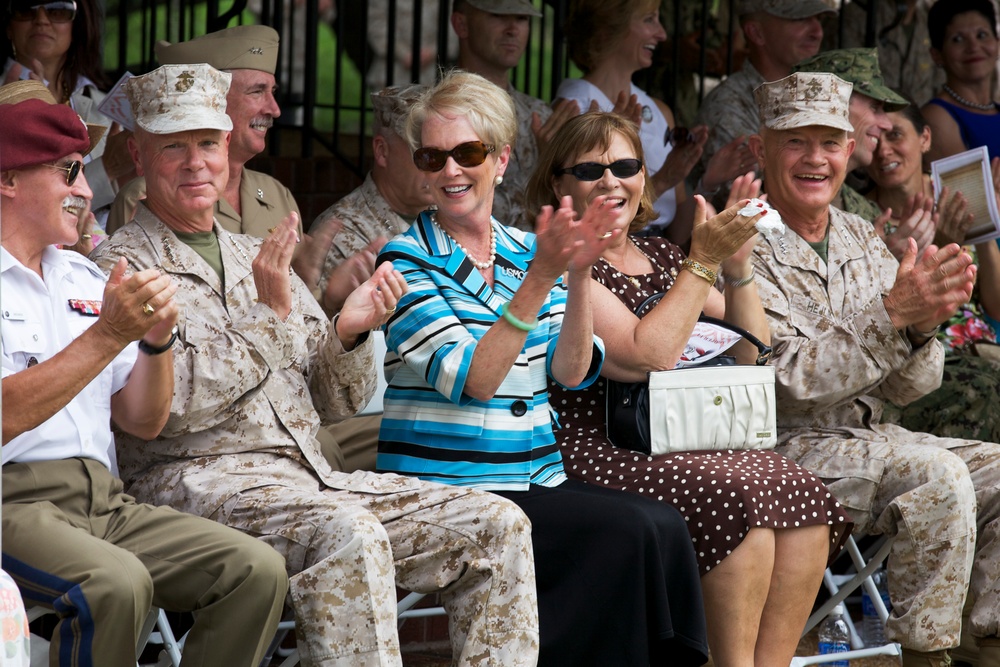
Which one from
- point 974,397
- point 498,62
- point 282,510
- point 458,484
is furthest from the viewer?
point 498,62

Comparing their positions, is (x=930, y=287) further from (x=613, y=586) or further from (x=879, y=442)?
(x=613, y=586)

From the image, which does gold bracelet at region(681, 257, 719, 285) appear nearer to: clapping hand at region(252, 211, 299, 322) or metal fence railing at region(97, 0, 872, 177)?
clapping hand at region(252, 211, 299, 322)

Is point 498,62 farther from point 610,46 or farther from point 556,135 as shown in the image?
point 556,135

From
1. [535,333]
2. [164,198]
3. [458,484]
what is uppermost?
[164,198]

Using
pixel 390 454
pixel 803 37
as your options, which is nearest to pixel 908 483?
pixel 390 454

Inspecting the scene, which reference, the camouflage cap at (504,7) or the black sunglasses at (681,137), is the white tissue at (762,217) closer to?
the black sunglasses at (681,137)

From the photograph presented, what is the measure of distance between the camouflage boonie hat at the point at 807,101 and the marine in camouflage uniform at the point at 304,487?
69.4 inches

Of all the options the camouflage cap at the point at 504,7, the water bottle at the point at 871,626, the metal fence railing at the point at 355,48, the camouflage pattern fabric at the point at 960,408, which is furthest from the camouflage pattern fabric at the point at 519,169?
the water bottle at the point at 871,626

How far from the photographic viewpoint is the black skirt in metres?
3.38

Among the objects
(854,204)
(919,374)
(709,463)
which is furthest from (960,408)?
(709,463)

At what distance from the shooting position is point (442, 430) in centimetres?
351

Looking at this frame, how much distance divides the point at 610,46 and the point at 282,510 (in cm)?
322

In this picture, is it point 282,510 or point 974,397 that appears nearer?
point 282,510

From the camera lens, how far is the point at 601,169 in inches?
157
